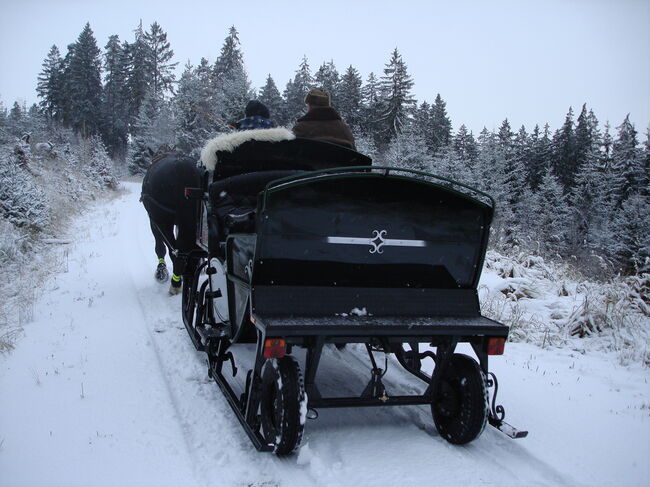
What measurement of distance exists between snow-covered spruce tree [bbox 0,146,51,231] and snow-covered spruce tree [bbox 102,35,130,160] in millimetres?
52018

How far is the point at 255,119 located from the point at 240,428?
11.9 feet

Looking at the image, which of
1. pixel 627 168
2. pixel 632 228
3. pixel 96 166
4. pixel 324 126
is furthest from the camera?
pixel 627 168

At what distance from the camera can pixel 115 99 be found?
208 ft

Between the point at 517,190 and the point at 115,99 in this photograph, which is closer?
the point at 517,190

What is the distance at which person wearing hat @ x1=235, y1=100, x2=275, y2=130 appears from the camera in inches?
224

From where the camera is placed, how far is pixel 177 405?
3.79 m

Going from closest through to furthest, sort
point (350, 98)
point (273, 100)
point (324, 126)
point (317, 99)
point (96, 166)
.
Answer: point (324, 126)
point (317, 99)
point (96, 166)
point (273, 100)
point (350, 98)

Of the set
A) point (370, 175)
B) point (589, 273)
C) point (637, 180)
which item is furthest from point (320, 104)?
point (637, 180)

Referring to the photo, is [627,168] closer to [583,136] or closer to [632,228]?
[583,136]

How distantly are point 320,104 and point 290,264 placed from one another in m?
2.95

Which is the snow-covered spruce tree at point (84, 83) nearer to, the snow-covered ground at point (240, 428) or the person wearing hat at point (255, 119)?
the person wearing hat at point (255, 119)

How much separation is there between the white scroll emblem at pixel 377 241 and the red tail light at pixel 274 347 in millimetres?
796

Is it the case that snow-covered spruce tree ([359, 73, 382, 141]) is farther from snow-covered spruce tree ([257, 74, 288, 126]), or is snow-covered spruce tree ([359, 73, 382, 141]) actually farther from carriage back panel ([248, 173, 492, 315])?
carriage back panel ([248, 173, 492, 315])

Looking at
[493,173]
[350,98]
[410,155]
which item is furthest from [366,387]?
[350,98]
